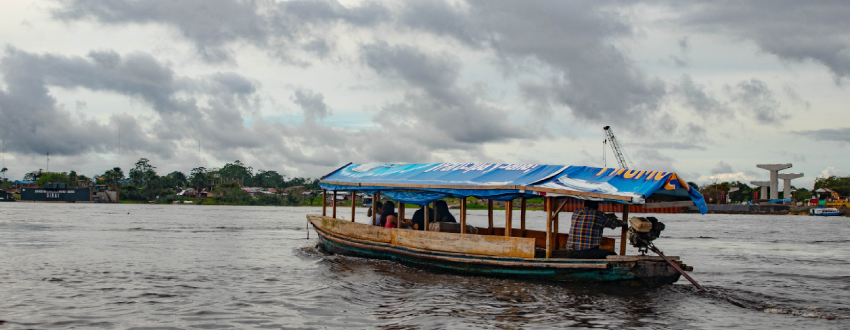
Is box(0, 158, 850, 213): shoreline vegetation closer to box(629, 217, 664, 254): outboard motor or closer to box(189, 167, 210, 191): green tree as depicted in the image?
box(189, 167, 210, 191): green tree

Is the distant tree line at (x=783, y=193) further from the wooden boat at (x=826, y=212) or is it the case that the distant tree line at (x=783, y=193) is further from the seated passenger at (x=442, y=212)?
the seated passenger at (x=442, y=212)

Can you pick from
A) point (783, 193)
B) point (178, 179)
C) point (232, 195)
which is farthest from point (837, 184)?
point (178, 179)

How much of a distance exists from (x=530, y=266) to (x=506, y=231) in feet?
3.10

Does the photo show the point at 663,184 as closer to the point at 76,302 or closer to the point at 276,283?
the point at 276,283

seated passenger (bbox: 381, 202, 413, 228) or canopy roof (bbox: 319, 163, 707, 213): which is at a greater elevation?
canopy roof (bbox: 319, 163, 707, 213)

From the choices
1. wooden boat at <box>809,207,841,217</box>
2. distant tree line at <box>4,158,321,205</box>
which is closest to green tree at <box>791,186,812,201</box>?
wooden boat at <box>809,207,841,217</box>

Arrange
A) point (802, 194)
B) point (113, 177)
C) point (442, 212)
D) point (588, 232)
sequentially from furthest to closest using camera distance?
point (113, 177), point (802, 194), point (442, 212), point (588, 232)

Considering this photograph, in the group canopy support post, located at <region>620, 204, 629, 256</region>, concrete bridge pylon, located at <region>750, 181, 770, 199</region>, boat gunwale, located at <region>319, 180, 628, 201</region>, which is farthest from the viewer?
concrete bridge pylon, located at <region>750, 181, 770, 199</region>

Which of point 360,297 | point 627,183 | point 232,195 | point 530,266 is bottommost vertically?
point 232,195

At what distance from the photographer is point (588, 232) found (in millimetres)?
9195

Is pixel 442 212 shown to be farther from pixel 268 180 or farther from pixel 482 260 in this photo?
pixel 268 180

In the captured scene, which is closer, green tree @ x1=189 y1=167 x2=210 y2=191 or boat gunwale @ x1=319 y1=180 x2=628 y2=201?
boat gunwale @ x1=319 y1=180 x2=628 y2=201

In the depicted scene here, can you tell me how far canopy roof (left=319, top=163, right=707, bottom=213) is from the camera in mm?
8725

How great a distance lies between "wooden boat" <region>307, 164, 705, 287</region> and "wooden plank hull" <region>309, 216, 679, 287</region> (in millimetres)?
14
